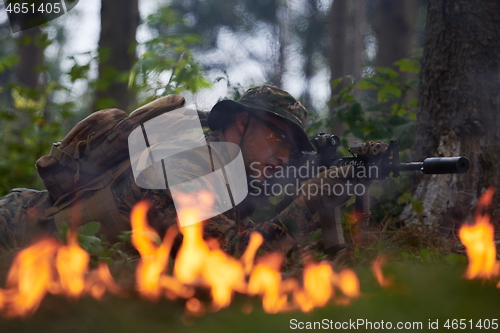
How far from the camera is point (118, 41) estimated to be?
6367 mm

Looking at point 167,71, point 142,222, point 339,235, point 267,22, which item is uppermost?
point 267,22

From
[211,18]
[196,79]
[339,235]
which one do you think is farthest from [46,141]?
[211,18]

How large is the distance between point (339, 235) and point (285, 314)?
1.53 metres

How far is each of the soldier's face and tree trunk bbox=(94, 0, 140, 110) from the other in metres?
3.45

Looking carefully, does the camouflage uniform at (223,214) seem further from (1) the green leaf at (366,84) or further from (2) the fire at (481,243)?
(1) the green leaf at (366,84)

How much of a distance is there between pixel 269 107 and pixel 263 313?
1.81 metres

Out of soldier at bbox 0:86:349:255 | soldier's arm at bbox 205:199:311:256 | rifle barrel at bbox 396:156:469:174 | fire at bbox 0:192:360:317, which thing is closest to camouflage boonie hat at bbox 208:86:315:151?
soldier at bbox 0:86:349:255

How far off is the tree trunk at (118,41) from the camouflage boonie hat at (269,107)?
3.22 metres

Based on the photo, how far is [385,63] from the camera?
299 inches

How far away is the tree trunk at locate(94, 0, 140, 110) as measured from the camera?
6.12 m

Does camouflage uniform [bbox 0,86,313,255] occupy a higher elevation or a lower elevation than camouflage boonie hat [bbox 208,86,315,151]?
lower

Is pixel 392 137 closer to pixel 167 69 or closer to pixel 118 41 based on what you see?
pixel 167 69

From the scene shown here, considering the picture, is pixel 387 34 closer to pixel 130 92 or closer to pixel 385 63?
pixel 385 63

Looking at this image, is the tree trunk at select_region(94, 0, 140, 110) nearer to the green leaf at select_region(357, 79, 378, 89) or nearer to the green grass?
the green leaf at select_region(357, 79, 378, 89)
